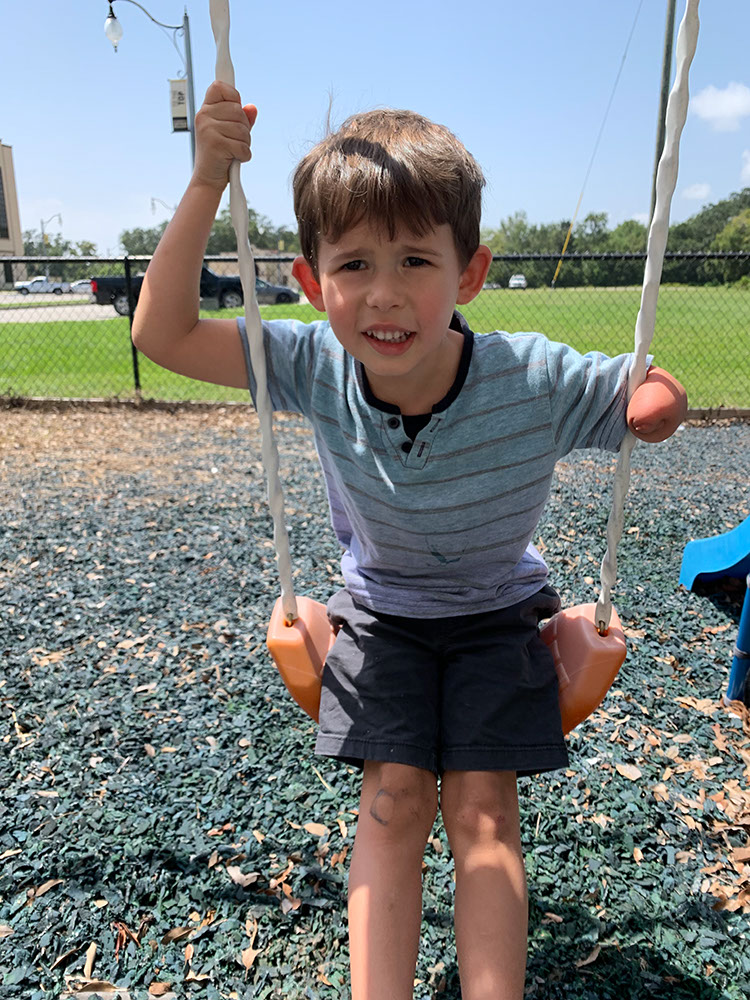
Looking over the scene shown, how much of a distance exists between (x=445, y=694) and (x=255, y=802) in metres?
0.87

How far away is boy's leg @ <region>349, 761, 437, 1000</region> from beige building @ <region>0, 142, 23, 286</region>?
211ft

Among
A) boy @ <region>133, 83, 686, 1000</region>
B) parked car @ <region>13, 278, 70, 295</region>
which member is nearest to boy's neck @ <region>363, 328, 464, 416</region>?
boy @ <region>133, 83, 686, 1000</region>

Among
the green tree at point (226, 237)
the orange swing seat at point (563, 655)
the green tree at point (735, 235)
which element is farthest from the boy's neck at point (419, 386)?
the green tree at point (226, 237)

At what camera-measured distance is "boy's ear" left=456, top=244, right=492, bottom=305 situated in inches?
62.9

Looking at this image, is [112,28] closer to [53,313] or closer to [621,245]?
[53,313]

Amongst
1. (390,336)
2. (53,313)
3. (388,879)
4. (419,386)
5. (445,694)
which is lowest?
(53,313)

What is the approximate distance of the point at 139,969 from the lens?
1.70 m

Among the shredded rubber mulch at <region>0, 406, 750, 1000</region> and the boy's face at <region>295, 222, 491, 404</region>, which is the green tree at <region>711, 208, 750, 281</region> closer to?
the shredded rubber mulch at <region>0, 406, 750, 1000</region>

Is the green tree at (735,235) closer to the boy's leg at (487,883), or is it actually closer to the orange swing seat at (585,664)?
the orange swing seat at (585,664)

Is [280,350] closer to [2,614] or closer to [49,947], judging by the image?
[49,947]

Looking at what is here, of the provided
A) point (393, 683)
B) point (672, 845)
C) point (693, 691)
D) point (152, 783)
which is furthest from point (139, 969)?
point (693, 691)

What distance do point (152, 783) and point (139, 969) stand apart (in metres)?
0.61

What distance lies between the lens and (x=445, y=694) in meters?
1.60

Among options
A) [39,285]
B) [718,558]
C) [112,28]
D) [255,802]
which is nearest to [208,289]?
[112,28]
